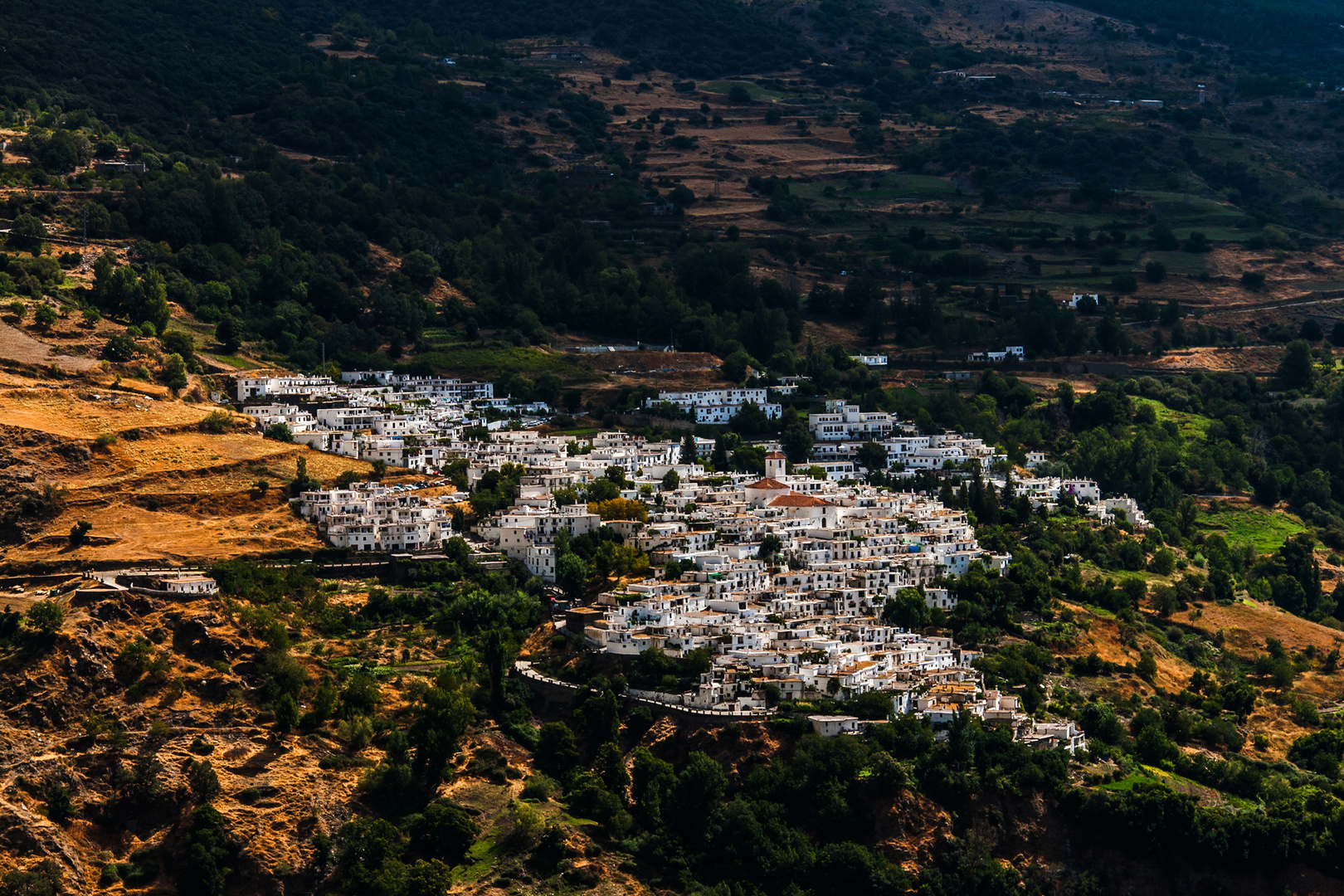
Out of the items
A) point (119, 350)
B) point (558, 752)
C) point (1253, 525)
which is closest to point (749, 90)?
point (1253, 525)

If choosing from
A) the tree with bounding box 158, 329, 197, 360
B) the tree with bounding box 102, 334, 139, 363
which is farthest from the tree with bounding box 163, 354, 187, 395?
the tree with bounding box 158, 329, 197, 360

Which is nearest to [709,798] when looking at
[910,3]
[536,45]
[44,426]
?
[44,426]

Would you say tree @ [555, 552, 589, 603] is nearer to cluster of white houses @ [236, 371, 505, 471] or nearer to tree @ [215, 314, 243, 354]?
cluster of white houses @ [236, 371, 505, 471]

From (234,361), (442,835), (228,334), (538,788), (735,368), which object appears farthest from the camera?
(735,368)

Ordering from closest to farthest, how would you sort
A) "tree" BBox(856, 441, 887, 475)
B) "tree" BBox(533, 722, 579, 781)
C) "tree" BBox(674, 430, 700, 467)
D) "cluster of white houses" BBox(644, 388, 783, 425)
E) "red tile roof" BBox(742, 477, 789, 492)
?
"tree" BBox(533, 722, 579, 781), "red tile roof" BBox(742, 477, 789, 492), "tree" BBox(674, 430, 700, 467), "tree" BBox(856, 441, 887, 475), "cluster of white houses" BBox(644, 388, 783, 425)

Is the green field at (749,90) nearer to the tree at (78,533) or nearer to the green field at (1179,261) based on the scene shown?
the green field at (1179,261)

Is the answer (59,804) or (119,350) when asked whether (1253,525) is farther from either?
(59,804)
